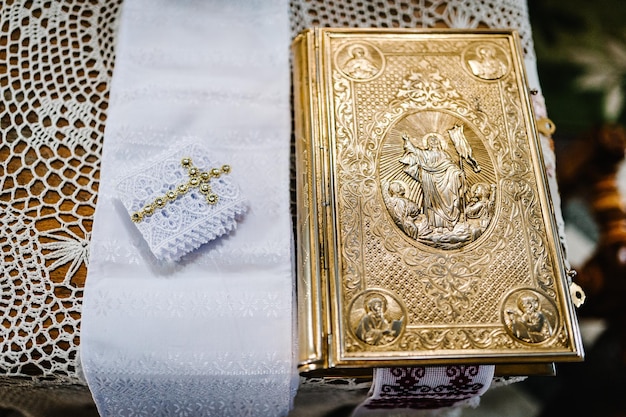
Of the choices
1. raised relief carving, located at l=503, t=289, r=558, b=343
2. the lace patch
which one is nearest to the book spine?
the lace patch

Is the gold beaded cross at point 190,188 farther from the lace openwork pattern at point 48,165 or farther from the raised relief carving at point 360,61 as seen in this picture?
the raised relief carving at point 360,61

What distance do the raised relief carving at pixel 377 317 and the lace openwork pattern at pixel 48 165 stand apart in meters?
0.44

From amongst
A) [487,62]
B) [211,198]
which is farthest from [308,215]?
[487,62]

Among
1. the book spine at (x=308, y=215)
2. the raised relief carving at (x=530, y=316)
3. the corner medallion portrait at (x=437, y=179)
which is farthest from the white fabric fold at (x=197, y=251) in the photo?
the raised relief carving at (x=530, y=316)

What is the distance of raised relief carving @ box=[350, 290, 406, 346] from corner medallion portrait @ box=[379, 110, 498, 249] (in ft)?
0.38

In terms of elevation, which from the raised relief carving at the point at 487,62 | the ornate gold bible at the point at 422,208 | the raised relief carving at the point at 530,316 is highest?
the raised relief carving at the point at 487,62

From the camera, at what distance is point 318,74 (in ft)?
3.02

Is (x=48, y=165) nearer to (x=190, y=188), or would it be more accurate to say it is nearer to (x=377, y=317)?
(x=190, y=188)

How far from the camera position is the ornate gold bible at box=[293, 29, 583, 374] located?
770 mm

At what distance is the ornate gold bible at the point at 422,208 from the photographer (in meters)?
0.77

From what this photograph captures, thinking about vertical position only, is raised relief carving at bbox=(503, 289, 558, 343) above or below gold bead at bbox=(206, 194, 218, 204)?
below

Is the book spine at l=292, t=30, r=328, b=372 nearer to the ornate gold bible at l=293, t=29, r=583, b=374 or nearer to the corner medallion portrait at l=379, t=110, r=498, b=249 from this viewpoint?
the ornate gold bible at l=293, t=29, r=583, b=374

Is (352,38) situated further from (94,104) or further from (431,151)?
(94,104)

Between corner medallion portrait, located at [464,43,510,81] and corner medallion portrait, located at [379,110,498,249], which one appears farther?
corner medallion portrait, located at [464,43,510,81]
